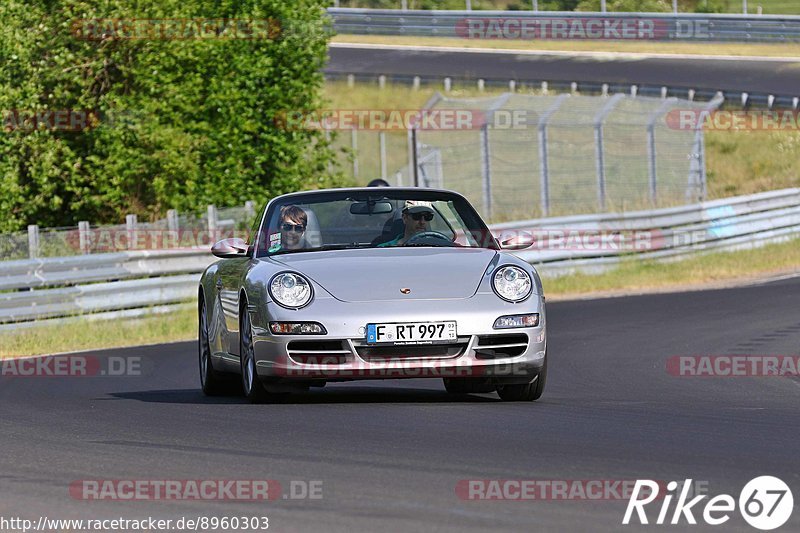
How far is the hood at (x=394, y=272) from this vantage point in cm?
919

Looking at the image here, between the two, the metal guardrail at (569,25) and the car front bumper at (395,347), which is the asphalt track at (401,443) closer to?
→ the car front bumper at (395,347)

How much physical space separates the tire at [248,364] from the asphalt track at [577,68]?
34.8m

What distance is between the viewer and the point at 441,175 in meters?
30.0

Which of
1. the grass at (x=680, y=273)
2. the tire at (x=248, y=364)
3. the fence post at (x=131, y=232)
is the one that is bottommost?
the grass at (x=680, y=273)

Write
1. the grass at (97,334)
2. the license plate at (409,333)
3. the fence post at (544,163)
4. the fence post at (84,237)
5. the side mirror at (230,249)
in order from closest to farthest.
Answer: the license plate at (409,333) → the side mirror at (230,249) → the grass at (97,334) → the fence post at (84,237) → the fence post at (544,163)

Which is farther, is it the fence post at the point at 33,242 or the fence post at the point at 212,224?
the fence post at the point at 212,224

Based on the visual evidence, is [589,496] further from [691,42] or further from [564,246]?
[691,42]

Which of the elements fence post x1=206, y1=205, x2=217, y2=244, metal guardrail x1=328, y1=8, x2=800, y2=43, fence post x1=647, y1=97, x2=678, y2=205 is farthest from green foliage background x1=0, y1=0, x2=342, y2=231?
metal guardrail x1=328, y1=8, x2=800, y2=43

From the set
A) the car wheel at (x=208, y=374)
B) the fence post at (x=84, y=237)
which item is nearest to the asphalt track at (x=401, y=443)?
the car wheel at (x=208, y=374)

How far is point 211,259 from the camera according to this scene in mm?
21188

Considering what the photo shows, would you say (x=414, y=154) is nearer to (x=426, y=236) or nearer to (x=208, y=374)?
(x=208, y=374)

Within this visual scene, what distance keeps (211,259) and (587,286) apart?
587 cm

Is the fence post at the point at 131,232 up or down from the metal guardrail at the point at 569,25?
up

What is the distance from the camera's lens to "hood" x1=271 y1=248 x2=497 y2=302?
919 cm
